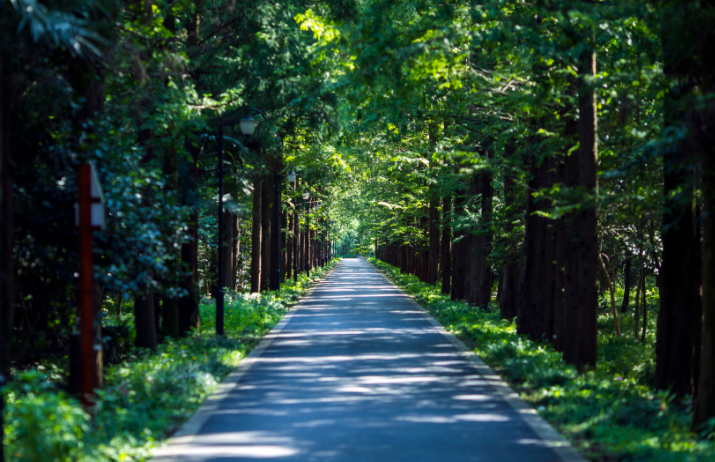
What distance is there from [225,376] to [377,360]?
11.2 feet

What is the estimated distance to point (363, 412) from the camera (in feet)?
33.1

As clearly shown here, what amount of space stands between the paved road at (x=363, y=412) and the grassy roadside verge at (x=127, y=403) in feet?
1.53

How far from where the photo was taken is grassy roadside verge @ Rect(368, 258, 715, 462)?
24.8 feet

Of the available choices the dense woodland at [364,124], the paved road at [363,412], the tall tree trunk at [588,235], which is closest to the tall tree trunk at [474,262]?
the dense woodland at [364,124]

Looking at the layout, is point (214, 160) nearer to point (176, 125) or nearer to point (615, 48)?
point (176, 125)

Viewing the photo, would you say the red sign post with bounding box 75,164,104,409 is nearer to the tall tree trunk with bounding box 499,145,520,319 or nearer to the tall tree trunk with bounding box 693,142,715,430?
the tall tree trunk with bounding box 693,142,715,430

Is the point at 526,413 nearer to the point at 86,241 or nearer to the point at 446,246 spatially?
the point at 86,241

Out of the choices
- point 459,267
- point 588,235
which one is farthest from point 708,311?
point 459,267

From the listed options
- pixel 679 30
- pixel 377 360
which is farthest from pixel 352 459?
pixel 377 360

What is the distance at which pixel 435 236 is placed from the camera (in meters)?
40.8

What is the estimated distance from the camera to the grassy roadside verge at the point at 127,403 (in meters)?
6.21

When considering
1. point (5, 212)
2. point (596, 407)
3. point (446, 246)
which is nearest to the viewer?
point (5, 212)

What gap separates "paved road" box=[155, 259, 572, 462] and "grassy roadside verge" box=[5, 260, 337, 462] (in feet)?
1.53

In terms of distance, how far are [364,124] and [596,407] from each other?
11508mm
